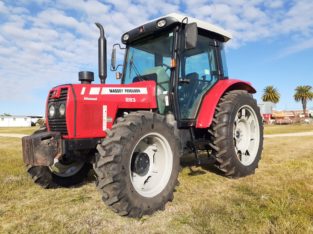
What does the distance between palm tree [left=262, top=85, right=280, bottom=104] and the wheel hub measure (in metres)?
73.9

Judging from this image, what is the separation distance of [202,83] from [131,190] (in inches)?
104

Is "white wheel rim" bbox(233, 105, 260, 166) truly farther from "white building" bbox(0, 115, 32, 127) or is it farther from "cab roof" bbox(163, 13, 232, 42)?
"white building" bbox(0, 115, 32, 127)

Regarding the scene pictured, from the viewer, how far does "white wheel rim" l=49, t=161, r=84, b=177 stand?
483cm

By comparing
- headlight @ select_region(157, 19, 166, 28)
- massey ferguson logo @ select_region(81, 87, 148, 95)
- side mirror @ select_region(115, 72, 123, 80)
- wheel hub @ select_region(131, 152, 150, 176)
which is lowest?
wheel hub @ select_region(131, 152, 150, 176)

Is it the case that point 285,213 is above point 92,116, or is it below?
below

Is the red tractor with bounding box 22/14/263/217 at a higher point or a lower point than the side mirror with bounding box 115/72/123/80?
lower

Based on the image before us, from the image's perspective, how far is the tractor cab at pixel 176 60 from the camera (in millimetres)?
4773

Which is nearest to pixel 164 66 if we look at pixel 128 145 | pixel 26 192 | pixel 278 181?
pixel 128 145

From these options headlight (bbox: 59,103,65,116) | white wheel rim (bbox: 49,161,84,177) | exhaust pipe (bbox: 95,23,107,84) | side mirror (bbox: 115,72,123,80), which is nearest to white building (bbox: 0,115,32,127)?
side mirror (bbox: 115,72,123,80)

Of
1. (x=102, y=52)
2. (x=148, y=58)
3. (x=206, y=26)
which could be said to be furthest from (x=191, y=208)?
(x=206, y=26)

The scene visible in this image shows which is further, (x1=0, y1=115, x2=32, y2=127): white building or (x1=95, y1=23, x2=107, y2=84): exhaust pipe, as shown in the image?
(x1=0, y1=115, x2=32, y2=127): white building

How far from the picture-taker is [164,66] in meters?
4.96

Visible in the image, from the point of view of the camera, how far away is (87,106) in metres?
3.88

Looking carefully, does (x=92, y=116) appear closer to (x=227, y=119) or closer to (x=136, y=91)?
(x=136, y=91)
